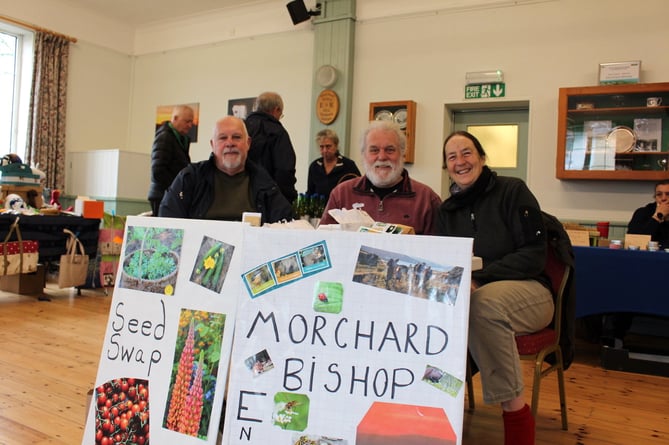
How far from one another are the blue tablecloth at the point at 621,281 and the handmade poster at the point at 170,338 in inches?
97.3

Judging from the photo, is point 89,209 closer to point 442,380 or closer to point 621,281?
point 621,281

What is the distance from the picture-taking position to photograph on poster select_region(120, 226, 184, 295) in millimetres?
1516

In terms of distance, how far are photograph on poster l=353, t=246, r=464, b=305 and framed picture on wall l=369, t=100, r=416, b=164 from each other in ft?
13.7

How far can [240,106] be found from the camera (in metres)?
6.59

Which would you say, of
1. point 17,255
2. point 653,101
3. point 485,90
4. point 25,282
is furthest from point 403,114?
point 25,282

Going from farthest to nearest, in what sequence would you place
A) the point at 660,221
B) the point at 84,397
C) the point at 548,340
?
the point at 660,221
the point at 84,397
the point at 548,340

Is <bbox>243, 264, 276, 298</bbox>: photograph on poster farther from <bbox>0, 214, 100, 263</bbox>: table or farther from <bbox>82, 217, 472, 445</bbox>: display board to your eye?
<bbox>0, 214, 100, 263</bbox>: table

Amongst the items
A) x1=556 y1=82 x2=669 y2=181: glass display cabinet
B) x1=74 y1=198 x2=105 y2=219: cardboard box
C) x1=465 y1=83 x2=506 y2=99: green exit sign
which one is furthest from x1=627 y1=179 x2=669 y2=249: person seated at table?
x1=74 y1=198 x2=105 y2=219: cardboard box

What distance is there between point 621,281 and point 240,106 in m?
4.76

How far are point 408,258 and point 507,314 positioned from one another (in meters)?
0.60

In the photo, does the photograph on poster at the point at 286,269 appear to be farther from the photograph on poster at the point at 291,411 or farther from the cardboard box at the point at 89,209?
the cardboard box at the point at 89,209

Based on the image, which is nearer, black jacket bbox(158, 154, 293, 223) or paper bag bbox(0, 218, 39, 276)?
black jacket bbox(158, 154, 293, 223)

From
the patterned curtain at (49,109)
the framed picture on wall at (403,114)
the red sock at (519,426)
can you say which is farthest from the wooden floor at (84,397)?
the patterned curtain at (49,109)

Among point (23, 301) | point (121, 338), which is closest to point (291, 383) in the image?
point (121, 338)
